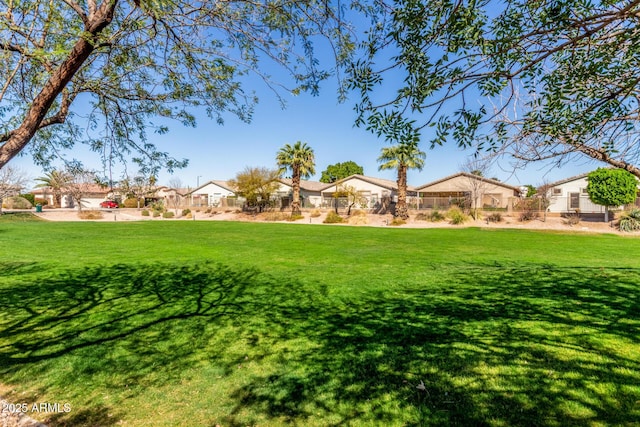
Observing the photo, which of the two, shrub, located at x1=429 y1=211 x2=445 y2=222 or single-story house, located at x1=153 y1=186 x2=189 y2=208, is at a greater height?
single-story house, located at x1=153 y1=186 x2=189 y2=208

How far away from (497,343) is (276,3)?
238 inches

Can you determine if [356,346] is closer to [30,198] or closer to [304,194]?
[304,194]

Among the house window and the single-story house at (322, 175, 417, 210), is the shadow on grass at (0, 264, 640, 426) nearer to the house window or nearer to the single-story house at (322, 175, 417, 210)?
the house window

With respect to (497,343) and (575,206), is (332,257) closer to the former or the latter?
(497,343)

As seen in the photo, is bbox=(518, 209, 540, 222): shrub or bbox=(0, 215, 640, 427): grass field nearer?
bbox=(0, 215, 640, 427): grass field

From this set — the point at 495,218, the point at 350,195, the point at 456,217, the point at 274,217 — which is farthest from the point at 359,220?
the point at 495,218

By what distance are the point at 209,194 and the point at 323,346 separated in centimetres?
5879

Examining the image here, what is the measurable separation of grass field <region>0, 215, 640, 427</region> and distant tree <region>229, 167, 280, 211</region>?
3526cm

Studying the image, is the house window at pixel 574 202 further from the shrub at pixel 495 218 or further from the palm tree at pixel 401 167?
the palm tree at pixel 401 167

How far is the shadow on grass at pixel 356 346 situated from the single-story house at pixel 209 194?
50265 mm

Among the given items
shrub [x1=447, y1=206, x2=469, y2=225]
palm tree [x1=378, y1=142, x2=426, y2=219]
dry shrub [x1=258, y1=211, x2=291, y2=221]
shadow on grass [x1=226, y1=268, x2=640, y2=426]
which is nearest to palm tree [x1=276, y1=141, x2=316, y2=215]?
dry shrub [x1=258, y1=211, x2=291, y2=221]

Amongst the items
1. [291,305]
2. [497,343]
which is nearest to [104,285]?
[291,305]

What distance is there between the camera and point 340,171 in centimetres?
8725

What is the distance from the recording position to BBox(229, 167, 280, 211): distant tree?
46.0m
